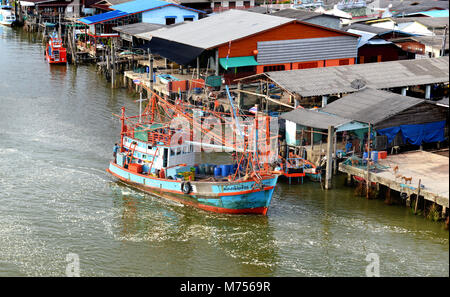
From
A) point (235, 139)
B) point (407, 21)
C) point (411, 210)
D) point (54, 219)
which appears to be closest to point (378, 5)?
point (407, 21)

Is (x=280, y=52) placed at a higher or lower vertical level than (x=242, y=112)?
higher

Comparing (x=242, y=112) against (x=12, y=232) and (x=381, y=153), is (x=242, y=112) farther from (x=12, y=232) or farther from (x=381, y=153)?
(x=12, y=232)

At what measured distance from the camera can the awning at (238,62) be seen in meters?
46.9

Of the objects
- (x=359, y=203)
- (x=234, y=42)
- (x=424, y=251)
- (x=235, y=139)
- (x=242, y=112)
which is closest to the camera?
(x=424, y=251)

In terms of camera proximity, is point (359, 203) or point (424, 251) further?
point (359, 203)

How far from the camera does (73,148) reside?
40.1 metres

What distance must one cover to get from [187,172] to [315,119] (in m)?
Result: 7.61

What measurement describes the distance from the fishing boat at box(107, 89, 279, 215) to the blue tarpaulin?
21.4 feet

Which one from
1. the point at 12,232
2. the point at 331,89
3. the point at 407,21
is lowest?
the point at 12,232

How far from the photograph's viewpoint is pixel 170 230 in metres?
29.6

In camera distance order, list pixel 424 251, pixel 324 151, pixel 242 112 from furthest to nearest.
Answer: pixel 242 112 < pixel 324 151 < pixel 424 251

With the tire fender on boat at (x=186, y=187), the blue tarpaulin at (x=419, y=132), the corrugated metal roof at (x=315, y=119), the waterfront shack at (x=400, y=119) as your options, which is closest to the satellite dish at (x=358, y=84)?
the waterfront shack at (x=400, y=119)

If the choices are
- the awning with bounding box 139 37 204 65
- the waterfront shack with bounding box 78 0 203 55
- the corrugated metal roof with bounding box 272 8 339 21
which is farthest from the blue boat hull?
the waterfront shack with bounding box 78 0 203 55

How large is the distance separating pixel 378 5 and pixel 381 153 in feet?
144
